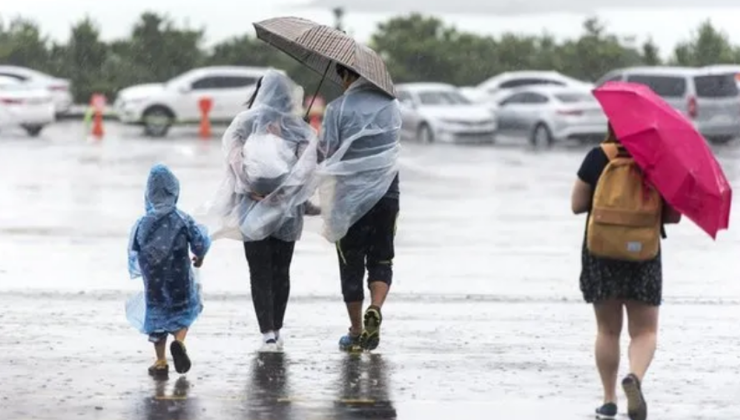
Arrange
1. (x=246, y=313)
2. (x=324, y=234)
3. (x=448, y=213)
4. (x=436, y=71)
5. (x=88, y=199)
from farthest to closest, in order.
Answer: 1. (x=436, y=71)
2. (x=88, y=199)
3. (x=448, y=213)
4. (x=246, y=313)
5. (x=324, y=234)

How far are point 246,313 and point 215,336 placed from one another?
110 centimetres

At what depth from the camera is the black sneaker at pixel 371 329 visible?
1065 cm

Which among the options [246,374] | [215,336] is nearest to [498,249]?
[215,336]

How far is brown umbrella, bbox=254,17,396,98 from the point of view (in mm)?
10875

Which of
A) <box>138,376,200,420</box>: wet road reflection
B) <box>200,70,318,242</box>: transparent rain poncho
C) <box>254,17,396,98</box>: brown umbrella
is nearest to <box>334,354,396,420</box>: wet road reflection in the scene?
<box>138,376,200,420</box>: wet road reflection

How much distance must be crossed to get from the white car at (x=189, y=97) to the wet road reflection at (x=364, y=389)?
32.9 m

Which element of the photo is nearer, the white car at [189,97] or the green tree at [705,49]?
the white car at [189,97]

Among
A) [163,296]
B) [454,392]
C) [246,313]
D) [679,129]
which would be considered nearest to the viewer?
[679,129]

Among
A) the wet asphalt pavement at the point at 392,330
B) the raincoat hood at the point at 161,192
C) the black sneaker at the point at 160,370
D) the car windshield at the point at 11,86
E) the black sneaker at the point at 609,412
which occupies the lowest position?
the car windshield at the point at 11,86

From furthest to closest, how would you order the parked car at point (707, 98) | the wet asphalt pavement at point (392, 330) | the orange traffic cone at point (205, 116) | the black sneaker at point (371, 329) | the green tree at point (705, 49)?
the green tree at point (705, 49), the orange traffic cone at point (205, 116), the parked car at point (707, 98), the black sneaker at point (371, 329), the wet asphalt pavement at point (392, 330)

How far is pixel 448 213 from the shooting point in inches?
826

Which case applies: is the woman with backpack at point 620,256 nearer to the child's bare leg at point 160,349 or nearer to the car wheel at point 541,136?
the child's bare leg at point 160,349

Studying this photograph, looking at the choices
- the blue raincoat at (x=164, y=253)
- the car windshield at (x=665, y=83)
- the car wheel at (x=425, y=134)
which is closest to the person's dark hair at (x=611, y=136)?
the blue raincoat at (x=164, y=253)

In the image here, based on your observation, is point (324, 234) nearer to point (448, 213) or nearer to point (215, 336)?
point (215, 336)
